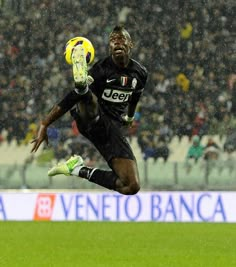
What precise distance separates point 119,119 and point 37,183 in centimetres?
644

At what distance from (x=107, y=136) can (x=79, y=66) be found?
103 cm

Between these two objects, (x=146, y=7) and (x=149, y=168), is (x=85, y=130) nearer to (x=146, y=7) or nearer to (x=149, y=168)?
(x=149, y=168)

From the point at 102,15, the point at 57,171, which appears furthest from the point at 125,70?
the point at 102,15

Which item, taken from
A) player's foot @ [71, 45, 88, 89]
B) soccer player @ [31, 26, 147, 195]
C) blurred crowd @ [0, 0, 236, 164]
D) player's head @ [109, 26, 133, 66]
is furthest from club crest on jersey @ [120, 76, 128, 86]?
blurred crowd @ [0, 0, 236, 164]

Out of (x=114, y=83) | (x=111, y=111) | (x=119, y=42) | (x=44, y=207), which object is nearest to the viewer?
(x=119, y=42)

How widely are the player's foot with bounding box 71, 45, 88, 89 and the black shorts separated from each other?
68cm

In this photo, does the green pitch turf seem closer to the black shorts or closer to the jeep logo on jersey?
the black shorts

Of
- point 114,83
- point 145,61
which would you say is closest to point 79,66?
point 114,83

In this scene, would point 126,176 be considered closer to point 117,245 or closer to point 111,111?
point 111,111

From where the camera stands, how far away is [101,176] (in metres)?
8.13

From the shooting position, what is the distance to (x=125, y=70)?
8.24m

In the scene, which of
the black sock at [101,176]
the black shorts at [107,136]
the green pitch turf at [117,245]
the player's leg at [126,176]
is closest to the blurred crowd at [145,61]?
the green pitch turf at [117,245]

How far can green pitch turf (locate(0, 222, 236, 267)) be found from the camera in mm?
7179

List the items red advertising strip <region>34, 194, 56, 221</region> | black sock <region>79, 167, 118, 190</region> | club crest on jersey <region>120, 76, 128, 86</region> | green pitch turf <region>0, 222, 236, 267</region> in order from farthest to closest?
red advertising strip <region>34, 194, 56, 221</region>
club crest on jersey <region>120, 76, 128, 86</region>
black sock <region>79, 167, 118, 190</region>
green pitch turf <region>0, 222, 236, 267</region>
